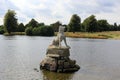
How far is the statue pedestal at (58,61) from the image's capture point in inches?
1150

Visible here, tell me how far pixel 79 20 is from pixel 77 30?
16.6ft

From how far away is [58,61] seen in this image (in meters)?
29.2

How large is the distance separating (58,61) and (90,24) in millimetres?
112099

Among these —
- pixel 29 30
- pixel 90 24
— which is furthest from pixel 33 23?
pixel 90 24

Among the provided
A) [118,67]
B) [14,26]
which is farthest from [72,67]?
[14,26]

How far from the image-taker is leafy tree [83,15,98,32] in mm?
140500

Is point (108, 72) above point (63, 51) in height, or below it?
below

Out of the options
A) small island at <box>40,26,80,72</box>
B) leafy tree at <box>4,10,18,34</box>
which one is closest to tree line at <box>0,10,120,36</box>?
leafy tree at <box>4,10,18,34</box>

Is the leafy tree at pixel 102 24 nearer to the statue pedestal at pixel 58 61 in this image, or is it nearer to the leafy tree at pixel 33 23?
the leafy tree at pixel 33 23

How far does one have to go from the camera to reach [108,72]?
1188 inches

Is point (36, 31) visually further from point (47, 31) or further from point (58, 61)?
point (58, 61)

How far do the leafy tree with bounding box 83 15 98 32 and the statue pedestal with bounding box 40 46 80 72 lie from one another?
365 ft

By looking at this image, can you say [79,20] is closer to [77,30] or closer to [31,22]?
[77,30]

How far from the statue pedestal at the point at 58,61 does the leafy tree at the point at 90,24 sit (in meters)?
111
